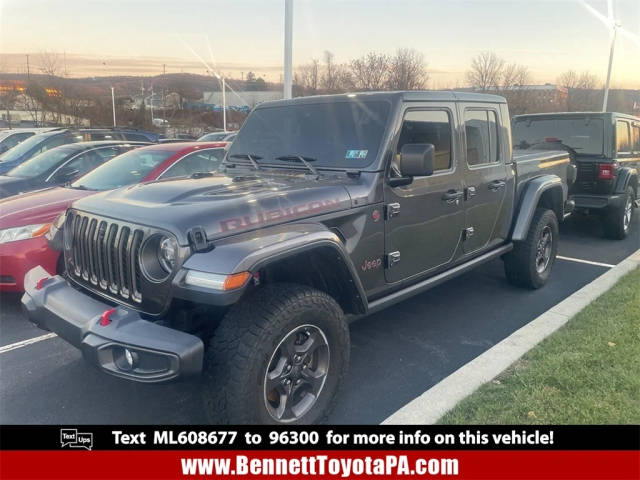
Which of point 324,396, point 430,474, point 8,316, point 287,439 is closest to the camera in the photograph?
point 430,474

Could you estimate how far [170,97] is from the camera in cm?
5459

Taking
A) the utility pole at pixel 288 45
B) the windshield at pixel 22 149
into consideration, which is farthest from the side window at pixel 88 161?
the utility pole at pixel 288 45

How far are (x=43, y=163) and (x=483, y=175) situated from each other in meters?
6.56

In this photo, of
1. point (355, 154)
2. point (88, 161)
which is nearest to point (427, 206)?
point (355, 154)

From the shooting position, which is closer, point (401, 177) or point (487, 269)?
point (401, 177)

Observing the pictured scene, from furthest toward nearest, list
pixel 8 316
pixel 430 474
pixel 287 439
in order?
pixel 8 316
pixel 287 439
pixel 430 474

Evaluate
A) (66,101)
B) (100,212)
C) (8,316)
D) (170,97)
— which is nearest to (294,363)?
(100,212)

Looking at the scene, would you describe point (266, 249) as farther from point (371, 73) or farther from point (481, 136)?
point (371, 73)

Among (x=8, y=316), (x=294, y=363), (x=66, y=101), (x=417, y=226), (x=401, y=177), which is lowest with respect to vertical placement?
(x=8, y=316)

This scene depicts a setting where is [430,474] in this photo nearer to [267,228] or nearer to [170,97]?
[267,228]

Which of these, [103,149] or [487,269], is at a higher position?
[103,149]

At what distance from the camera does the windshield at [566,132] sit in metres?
7.85

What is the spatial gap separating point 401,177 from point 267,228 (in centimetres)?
122

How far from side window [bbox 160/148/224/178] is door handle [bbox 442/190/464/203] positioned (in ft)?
10.0
